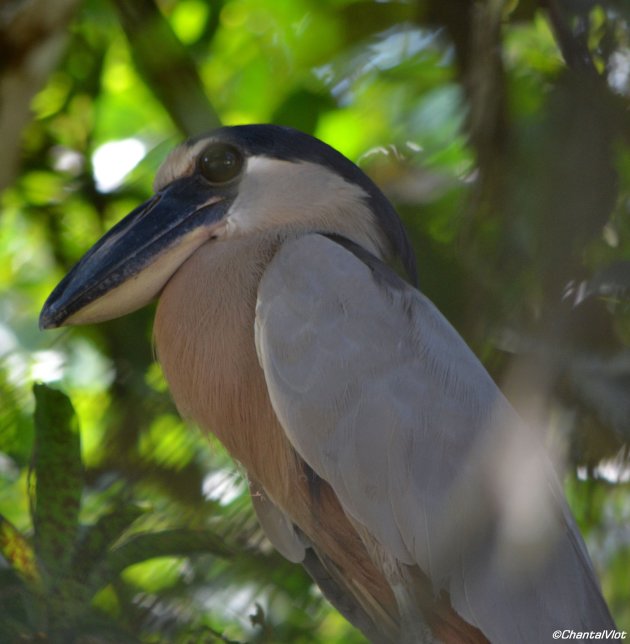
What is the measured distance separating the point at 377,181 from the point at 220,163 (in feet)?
1.58

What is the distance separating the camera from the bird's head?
1783mm

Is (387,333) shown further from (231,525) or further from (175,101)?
(175,101)

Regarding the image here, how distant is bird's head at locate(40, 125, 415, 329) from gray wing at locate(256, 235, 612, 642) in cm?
18

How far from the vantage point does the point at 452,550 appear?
161 cm

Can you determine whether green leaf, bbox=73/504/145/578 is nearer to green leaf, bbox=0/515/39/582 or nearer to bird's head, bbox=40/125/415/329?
green leaf, bbox=0/515/39/582

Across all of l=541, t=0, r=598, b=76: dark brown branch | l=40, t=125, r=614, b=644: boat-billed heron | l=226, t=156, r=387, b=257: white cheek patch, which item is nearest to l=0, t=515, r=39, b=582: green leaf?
l=40, t=125, r=614, b=644: boat-billed heron

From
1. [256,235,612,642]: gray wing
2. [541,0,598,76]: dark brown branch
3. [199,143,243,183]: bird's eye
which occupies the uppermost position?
[199,143,243,183]: bird's eye

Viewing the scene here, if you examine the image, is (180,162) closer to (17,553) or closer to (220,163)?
(220,163)

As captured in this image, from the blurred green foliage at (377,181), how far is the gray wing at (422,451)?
0.42ft

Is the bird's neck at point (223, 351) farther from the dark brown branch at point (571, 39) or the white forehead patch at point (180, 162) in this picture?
A: the dark brown branch at point (571, 39)

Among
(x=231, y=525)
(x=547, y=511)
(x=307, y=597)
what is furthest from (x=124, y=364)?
(x=547, y=511)

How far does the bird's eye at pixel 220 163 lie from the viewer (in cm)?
186

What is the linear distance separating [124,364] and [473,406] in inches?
30.4

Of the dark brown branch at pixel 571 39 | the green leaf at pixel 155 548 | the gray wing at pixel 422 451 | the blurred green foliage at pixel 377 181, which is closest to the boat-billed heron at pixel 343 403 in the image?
the gray wing at pixel 422 451
